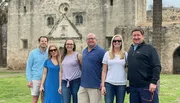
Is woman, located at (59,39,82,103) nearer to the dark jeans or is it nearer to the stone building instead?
the dark jeans

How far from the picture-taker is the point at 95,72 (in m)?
7.07

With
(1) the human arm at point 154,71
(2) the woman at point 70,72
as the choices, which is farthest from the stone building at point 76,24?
(1) the human arm at point 154,71

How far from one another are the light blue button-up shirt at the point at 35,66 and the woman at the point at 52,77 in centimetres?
37

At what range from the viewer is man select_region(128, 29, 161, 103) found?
6164mm

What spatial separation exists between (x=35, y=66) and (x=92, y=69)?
1743 mm

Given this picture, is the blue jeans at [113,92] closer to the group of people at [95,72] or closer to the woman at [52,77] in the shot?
the group of people at [95,72]

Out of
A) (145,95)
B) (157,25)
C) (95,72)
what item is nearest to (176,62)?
(157,25)

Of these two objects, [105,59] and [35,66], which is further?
[35,66]

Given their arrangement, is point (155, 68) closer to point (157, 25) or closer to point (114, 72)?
point (114, 72)

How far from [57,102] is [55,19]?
24.5 m

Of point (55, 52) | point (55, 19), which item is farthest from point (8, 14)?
point (55, 52)

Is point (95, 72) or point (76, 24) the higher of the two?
point (76, 24)

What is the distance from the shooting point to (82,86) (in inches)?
284

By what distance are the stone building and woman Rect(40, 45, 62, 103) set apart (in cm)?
1889
